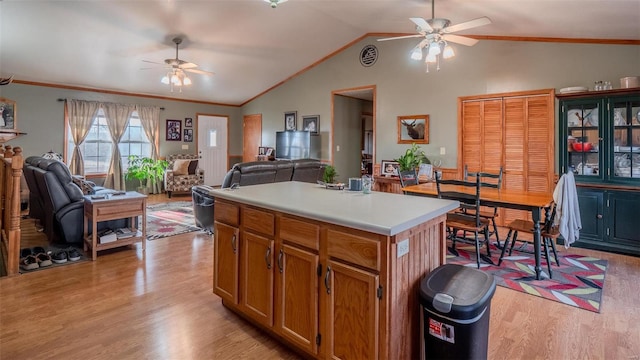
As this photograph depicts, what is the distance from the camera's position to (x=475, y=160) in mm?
5586

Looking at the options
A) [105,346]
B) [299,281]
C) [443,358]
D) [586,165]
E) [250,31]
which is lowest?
[105,346]

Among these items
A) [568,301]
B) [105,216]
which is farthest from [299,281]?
[105,216]

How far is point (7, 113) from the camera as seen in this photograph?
6.55 meters

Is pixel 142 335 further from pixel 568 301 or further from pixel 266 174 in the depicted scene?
pixel 568 301

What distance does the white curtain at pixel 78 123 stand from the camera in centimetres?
741

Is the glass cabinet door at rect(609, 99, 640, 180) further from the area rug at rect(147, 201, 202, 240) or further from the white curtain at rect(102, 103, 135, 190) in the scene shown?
the white curtain at rect(102, 103, 135, 190)

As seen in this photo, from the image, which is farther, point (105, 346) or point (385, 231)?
point (105, 346)

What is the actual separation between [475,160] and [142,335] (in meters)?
5.15

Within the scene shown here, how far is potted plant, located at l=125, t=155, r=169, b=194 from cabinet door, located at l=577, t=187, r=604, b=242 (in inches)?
325

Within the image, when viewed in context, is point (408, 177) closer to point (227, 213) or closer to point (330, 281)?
point (227, 213)

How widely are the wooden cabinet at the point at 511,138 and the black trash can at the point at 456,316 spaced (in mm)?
4051

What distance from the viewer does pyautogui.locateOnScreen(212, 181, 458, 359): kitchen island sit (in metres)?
1.60

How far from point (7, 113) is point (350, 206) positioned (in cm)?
778

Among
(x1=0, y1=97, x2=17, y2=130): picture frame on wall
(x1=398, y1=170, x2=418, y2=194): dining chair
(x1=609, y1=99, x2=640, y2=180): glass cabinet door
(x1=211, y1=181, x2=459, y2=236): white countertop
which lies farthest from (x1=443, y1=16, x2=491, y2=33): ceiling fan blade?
(x1=0, y1=97, x2=17, y2=130): picture frame on wall
